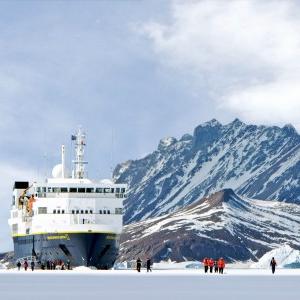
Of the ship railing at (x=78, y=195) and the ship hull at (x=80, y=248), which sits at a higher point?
the ship railing at (x=78, y=195)

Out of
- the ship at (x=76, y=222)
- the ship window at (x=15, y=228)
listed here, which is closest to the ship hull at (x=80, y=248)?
the ship at (x=76, y=222)

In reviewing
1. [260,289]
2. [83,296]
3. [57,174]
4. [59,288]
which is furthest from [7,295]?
[57,174]

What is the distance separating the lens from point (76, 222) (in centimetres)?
17262

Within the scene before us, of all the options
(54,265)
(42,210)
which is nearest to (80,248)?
(54,265)

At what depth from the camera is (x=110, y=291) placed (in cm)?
7919

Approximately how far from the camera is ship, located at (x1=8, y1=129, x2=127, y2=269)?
16950cm

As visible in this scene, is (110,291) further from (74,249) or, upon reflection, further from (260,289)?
(74,249)

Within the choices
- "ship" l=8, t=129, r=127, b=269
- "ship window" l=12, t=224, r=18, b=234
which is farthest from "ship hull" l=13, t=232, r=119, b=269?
"ship window" l=12, t=224, r=18, b=234

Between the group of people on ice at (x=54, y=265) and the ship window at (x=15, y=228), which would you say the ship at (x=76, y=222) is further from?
the ship window at (x=15, y=228)

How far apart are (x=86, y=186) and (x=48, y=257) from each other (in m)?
15.2

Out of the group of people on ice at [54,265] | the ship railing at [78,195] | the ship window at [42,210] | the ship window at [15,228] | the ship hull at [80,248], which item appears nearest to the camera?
the group of people on ice at [54,265]

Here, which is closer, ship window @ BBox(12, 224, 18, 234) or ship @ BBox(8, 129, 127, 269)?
ship @ BBox(8, 129, 127, 269)

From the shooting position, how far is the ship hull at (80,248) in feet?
554

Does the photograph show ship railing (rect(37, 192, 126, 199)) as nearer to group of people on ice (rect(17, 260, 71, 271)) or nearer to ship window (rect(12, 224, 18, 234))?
group of people on ice (rect(17, 260, 71, 271))
